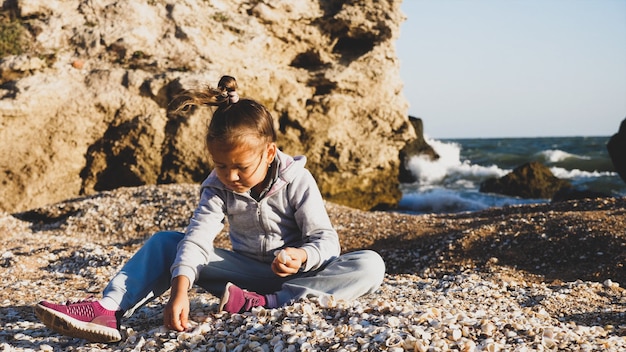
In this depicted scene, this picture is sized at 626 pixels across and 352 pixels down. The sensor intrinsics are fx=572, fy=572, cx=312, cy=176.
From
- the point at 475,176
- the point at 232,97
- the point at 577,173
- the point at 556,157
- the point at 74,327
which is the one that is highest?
the point at 232,97

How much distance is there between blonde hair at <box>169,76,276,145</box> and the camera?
3590 millimetres

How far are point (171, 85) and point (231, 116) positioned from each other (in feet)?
35.4

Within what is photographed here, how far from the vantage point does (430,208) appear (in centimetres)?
1984

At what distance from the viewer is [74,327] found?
332 cm

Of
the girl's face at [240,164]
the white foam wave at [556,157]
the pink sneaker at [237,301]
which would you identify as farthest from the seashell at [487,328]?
the white foam wave at [556,157]

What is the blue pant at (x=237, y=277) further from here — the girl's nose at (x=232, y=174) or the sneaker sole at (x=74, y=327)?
the girl's nose at (x=232, y=174)

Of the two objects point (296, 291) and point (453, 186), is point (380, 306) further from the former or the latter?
point (453, 186)

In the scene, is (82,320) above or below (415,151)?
below

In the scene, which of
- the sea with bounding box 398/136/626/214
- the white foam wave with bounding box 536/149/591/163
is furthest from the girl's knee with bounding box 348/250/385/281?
the white foam wave with bounding box 536/149/591/163

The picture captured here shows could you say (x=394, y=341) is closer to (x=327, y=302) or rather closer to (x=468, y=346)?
(x=468, y=346)

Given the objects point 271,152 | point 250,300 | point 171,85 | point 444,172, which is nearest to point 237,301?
point 250,300

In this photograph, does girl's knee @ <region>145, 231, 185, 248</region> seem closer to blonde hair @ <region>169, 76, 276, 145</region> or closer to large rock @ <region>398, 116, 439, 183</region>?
blonde hair @ <region>169, 76, 276, 145</region>

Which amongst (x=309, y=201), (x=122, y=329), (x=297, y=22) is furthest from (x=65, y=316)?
(x=297, y=22)

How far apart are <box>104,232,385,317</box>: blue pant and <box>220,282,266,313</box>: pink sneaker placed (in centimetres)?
21
